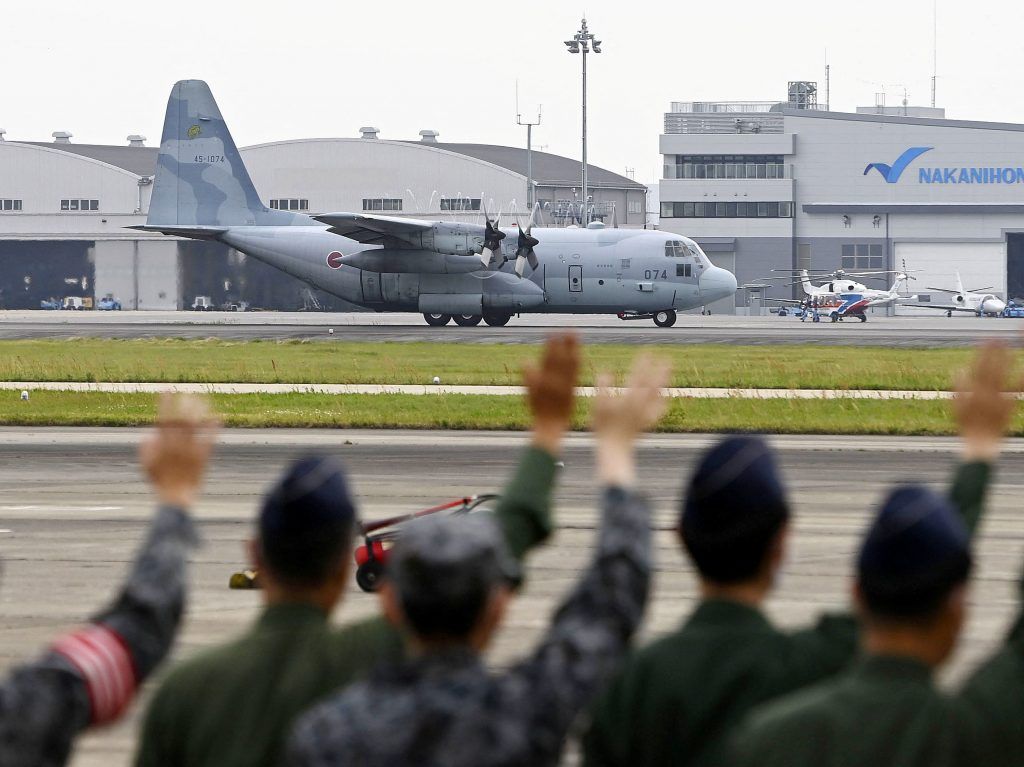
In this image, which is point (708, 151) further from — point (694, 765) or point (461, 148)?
point (694, 765)

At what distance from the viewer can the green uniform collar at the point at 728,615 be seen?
3.80 meters

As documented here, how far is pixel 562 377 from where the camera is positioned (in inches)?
161

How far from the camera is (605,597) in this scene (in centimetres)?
370

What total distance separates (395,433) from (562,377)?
2037 cm

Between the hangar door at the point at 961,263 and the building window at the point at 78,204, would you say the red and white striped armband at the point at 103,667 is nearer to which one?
the building window at the point at 78,204

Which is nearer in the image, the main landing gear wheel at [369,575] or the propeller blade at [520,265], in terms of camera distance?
the main landing gear wheel at [369,575]

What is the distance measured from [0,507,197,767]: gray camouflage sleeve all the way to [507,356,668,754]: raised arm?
35.8 inches

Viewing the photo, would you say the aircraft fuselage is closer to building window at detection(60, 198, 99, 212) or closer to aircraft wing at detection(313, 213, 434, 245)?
aircraft wing at detection(313, 213, 434, 245)

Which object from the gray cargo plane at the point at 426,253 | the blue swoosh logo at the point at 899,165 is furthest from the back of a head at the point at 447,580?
the blue swoosh logo at the point at 899,165

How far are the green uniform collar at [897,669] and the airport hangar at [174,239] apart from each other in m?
88.8

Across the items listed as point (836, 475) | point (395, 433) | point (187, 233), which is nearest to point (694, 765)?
point (836, 475)

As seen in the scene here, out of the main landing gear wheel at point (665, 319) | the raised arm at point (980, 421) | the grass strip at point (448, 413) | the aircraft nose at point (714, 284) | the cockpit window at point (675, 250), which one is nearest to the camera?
the raised arm at point (980, 421)

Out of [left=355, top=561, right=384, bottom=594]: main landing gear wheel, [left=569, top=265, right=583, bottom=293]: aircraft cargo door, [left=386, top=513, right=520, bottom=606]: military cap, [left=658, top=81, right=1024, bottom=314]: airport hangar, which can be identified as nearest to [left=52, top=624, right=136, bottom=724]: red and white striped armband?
[left=386, top=513, right=520, bottom=606]: military cap

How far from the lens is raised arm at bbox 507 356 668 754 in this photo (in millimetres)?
3430
